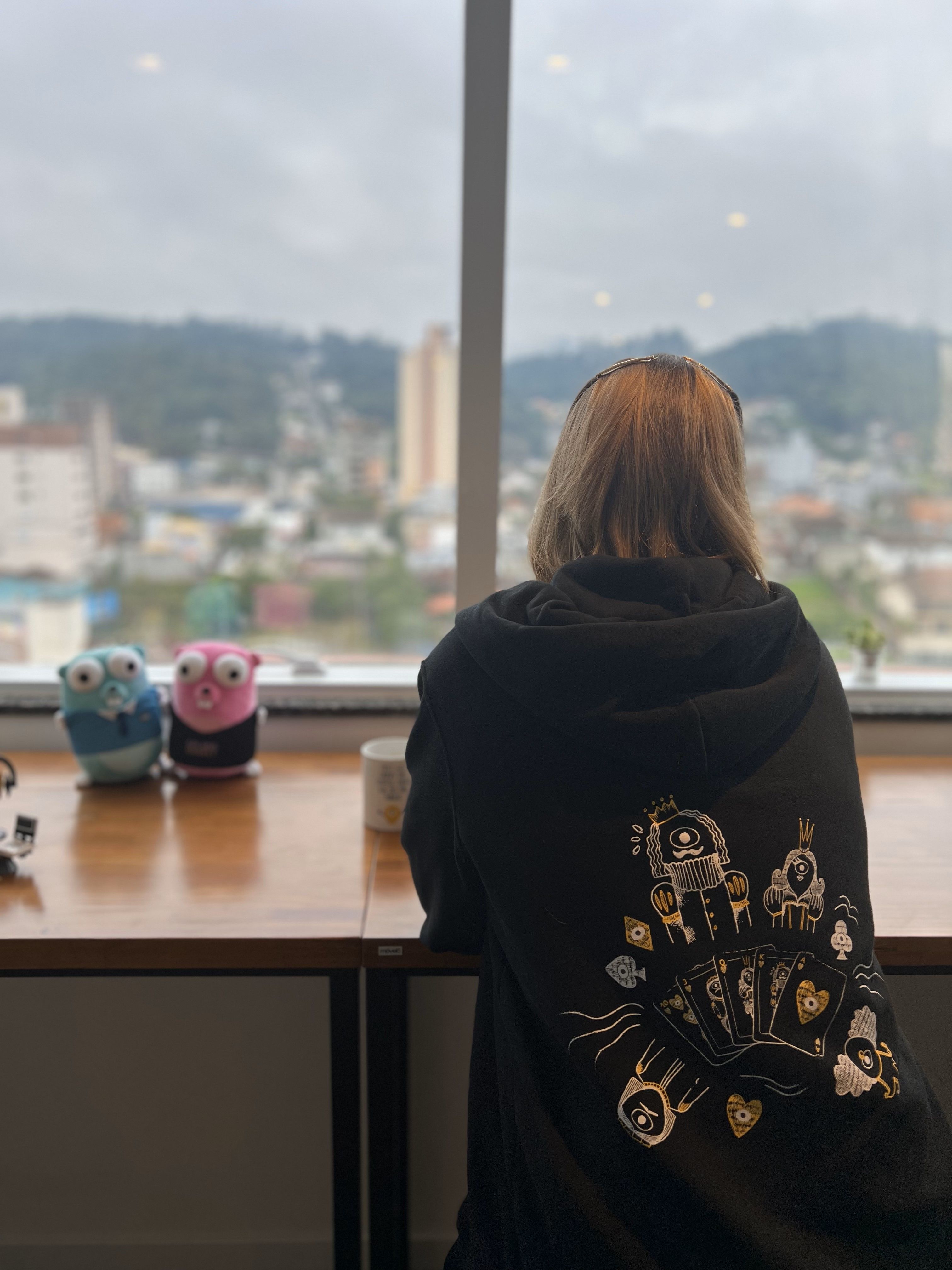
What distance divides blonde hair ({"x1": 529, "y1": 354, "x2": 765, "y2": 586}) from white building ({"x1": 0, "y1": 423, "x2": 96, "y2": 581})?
4.14 ft

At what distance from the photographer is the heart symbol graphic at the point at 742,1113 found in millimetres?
767

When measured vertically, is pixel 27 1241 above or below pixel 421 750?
below

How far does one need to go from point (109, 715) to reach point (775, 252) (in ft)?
5.11

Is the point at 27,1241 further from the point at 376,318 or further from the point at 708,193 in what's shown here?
the point at 708,193

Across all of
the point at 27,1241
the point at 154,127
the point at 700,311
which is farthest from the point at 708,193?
the point at 27,1241

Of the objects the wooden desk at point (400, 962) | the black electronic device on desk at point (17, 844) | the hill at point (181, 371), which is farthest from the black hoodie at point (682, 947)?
the hill at point (181, 371)

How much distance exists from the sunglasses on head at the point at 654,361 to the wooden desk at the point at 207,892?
69 cm

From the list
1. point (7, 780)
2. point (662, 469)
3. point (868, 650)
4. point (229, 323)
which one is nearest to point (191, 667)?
point (7, 780)

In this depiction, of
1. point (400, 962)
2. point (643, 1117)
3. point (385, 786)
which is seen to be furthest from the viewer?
point (385, 786)

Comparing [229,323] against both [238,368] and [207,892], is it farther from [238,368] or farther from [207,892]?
[207,892]

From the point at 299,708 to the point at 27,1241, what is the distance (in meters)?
1.00

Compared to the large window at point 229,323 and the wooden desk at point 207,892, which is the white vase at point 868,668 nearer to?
the large window at point 229,323

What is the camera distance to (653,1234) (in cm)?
77

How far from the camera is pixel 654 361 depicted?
3.06 ft
